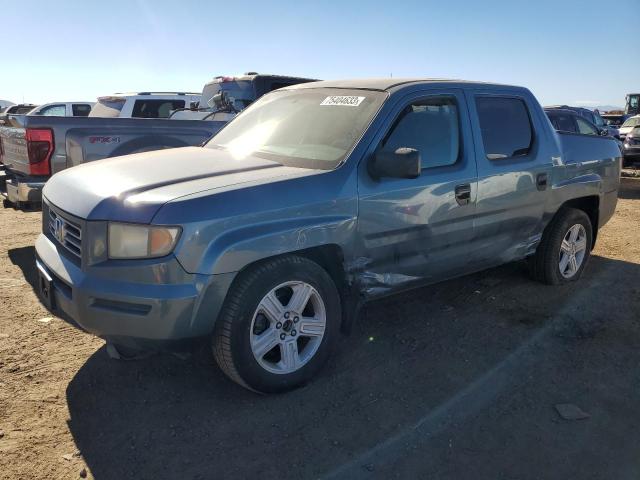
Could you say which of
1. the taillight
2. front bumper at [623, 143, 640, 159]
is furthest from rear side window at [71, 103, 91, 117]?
front bumper at [623, 143, 640, 159]

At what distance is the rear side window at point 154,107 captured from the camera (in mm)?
10023

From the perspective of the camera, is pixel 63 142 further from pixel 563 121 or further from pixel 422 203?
pixel 563 121

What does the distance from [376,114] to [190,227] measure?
1.51m

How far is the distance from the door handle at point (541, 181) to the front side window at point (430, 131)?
3.27 feet

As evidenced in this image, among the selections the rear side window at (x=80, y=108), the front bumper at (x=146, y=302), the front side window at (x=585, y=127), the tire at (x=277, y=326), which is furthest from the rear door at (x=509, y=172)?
the rear side window at (x=80, y=108)

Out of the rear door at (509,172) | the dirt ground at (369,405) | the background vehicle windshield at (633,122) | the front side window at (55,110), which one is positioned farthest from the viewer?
the background vehicle windshield at (633,122)

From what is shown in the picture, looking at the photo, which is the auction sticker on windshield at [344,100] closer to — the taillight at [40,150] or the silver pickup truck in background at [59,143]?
the silver pickup truck in background at [59,143]

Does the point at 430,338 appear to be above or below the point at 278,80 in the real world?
below

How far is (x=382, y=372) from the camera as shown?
11.9ft

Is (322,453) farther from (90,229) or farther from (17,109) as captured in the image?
(17,109)

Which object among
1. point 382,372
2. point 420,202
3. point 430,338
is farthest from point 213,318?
point 430,338

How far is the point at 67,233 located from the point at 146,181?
55cm

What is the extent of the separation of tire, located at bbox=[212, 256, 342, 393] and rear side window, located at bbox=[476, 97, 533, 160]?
6.12ft

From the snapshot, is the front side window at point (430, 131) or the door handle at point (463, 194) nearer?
the front side window at point (430, 131)
